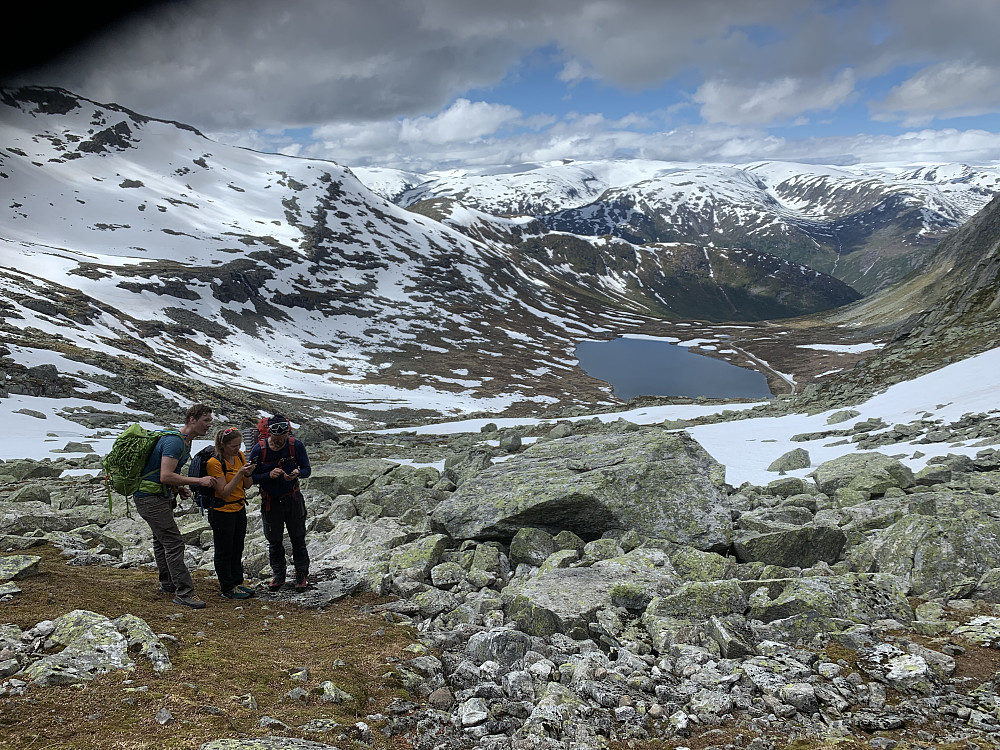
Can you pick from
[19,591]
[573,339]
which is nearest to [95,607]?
[19,591]

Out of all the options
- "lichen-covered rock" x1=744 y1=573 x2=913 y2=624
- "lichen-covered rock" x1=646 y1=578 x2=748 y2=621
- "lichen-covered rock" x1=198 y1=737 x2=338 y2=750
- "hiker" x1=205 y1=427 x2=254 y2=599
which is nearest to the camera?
"lichen-covered rock" x1=198 y1=737 x2=338 y2=750

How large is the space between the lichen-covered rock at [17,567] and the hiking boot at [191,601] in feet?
8.08

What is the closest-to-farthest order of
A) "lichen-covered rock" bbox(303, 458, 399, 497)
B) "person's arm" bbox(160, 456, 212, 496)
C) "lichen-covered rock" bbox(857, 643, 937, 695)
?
"lichen-covered rock" bbox(857, 643, 937, 695) → "person's arm" bbox(160, 456, 212, 496) → "lichen-covered rock" bbox(303, 458, 399, 497)

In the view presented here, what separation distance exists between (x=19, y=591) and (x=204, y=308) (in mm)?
130119

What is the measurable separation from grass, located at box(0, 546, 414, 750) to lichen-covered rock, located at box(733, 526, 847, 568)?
696 cm

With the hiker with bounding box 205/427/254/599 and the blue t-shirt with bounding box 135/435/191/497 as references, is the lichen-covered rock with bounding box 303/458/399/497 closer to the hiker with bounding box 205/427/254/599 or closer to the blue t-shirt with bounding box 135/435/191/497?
the hiker with bounding box 205/427/254/599

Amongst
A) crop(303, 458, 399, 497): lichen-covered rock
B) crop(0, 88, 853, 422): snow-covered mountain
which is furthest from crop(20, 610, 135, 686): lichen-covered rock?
crop(0, 88, 853, 422): snow-covered mountain

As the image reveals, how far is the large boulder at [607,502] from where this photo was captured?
12180mm

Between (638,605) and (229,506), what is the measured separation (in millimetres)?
7370

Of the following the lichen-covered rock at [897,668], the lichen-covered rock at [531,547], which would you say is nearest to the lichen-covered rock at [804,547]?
the lichen-covered rock at [897,668]

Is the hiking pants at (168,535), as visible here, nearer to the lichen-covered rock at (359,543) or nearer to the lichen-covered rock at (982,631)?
the lichen-covered rock at (359,543)

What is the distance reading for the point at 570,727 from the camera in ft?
20.5

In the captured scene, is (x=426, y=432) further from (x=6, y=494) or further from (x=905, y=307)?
(x=905, y=307)

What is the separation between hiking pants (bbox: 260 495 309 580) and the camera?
10914 millimetres
